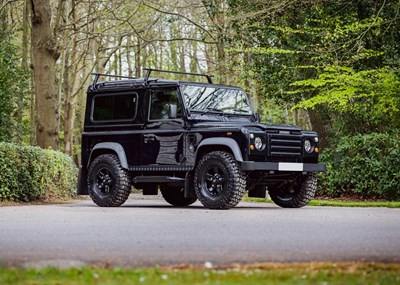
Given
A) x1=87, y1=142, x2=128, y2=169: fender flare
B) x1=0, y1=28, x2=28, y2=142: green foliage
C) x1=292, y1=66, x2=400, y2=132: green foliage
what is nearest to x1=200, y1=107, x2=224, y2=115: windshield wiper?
x1=87, y1=142, x2=128, y2=169: fender flare

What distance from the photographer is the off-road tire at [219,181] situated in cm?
1814

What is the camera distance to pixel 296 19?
29.7 m

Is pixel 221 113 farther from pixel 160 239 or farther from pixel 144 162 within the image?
pixel 160 239

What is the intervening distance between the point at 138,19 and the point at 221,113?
21919 mm

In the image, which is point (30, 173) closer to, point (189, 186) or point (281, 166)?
point (189, 186)

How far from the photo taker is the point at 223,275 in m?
8.06

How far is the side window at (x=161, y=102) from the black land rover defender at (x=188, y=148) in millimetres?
20

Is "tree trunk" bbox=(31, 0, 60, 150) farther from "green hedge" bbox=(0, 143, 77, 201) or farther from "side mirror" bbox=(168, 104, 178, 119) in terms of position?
"side mirror" bbox=(168, 104, 178, 119)

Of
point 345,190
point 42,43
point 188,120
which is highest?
point 42,43

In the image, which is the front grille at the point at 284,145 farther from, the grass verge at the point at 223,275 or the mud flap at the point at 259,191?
the grass verge at the point at 223,275

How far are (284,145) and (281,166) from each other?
1.71ft

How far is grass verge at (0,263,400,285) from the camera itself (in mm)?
7664

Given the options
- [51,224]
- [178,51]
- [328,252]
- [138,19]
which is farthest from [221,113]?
[178,51]

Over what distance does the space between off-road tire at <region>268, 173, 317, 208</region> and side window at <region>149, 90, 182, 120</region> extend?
275cm
